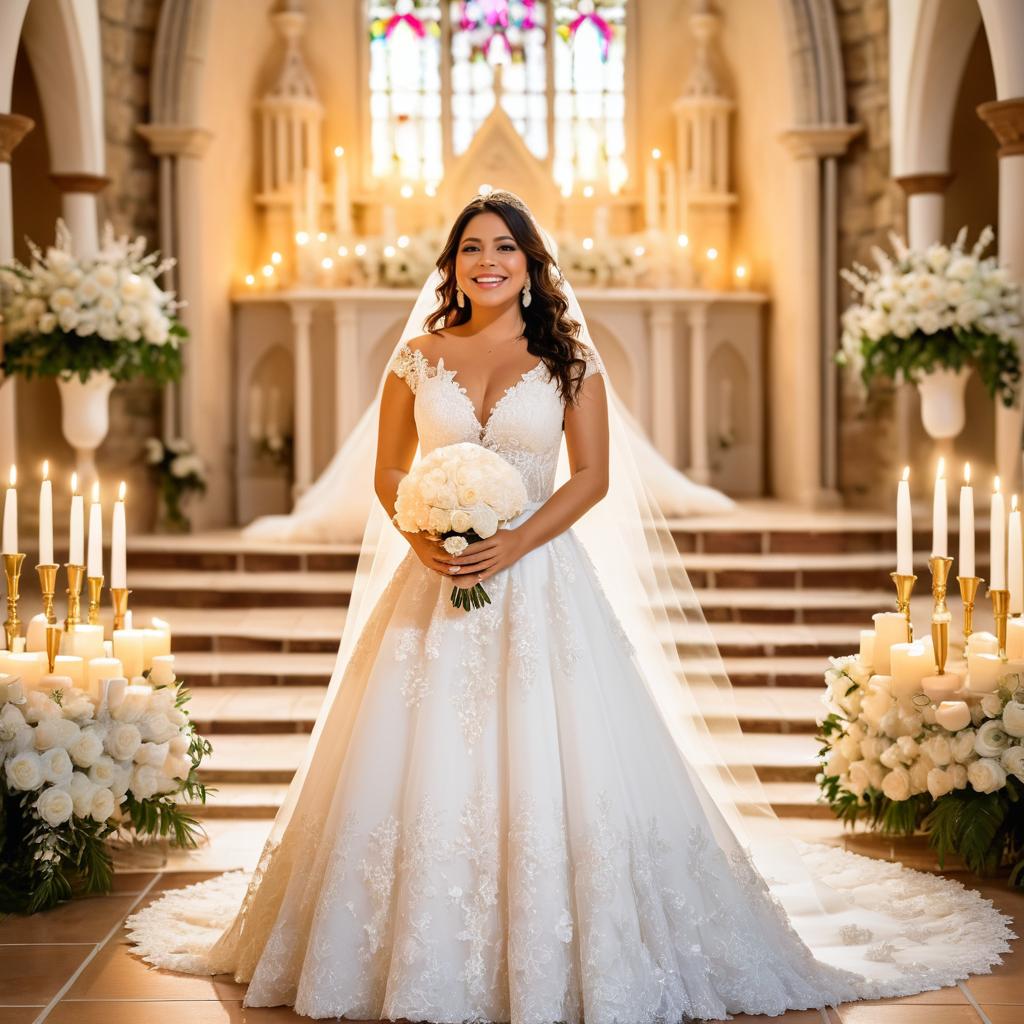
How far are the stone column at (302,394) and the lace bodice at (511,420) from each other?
6814mm

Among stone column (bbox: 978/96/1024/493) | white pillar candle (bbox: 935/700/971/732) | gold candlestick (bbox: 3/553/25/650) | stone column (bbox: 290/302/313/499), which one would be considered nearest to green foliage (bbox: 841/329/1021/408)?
stone column (bbox: 978/96/1024/493)

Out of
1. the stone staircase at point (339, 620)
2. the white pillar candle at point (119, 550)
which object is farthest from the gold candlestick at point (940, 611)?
the white pillar candle at point (119, 550)

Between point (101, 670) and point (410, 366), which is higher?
point (410, 366)

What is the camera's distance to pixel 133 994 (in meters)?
3.65

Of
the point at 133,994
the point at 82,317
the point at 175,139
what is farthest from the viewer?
the point at 175,139

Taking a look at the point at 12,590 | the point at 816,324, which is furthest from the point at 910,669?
the point at 816,324

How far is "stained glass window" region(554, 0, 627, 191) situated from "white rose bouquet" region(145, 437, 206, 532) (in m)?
3.97

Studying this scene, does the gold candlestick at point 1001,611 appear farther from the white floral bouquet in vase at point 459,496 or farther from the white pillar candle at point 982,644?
the white floral bouquet in vase at point 459,496

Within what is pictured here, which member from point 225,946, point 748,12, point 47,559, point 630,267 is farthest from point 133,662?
point 748,12

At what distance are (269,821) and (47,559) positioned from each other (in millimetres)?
1272

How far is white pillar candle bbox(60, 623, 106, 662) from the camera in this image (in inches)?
197

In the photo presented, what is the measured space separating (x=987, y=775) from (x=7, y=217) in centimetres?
Result: 547

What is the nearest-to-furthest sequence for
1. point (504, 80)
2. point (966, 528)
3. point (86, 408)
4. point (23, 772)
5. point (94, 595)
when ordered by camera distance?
point (23, 772)
point (966, 528)
point (94, 595)
point (86, 408)
point (504, 80)

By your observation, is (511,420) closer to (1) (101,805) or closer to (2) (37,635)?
(1) (101,805)
